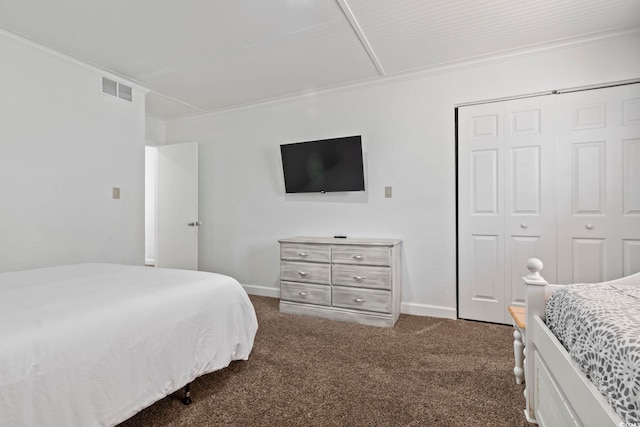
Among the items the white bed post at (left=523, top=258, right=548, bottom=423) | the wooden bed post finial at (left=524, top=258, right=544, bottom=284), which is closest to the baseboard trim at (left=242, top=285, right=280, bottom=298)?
the white bed post at (left=523, top=258, right=548, bottom=423)

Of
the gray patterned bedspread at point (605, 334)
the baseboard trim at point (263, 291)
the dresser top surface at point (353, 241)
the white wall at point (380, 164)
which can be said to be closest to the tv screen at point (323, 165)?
the white wall at point (380, 164)

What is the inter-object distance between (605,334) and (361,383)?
53.8 inches

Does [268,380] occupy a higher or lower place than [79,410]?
lower

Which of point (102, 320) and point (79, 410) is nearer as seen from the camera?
point (79, 410)

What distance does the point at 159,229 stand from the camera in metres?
4.69

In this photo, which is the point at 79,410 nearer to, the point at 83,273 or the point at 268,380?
the point at 268,380

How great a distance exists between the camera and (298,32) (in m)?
2.54

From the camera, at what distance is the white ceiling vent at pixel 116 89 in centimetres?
323

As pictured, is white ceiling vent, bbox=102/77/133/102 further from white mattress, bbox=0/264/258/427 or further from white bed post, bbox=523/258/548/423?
white bed post, bbox=523/258/548/423

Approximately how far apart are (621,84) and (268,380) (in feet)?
11.7

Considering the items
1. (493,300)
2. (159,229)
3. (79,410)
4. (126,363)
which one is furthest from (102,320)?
(159,229)

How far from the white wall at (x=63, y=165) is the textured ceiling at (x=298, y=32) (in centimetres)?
26

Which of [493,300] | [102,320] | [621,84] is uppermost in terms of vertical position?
[621,84]

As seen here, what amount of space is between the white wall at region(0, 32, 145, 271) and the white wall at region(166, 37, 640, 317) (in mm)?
1123
